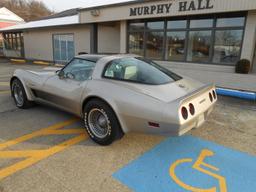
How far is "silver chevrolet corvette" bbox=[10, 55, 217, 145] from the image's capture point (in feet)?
8.71

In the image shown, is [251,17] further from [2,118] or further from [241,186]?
[2,118]

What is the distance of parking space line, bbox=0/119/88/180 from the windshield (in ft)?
4.01

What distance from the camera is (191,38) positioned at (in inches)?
412

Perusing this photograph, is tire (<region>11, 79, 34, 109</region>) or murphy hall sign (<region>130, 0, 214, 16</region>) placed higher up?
murphy hall sign (<region>130, 0, 214, 16</region>)

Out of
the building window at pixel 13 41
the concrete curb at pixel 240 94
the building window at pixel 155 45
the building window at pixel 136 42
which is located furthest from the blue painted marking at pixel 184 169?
the building window at pixel 13 41

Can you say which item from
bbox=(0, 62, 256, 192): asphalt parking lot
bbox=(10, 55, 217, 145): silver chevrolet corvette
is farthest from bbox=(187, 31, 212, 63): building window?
bbox=(10, 55, 217, 145): silver chevrolet corvette

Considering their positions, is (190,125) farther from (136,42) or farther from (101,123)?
(136,42)

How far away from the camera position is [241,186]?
7.74 ft

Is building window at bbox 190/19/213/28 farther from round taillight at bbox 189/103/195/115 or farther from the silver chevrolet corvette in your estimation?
round taillight at bbox 189/103/195/115

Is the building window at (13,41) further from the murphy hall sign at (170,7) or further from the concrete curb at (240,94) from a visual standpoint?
the concrete curb at (240,94)

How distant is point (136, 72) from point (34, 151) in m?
1.99

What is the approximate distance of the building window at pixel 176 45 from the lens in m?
10.7

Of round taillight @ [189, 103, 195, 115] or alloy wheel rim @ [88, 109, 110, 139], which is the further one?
alloy wheel rim @ [88, 109, 110, 139]

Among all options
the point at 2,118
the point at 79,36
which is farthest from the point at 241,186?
the point at 79,36
